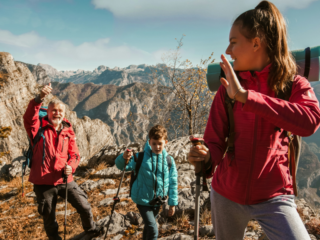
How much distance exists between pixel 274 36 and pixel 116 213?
5.05 meters

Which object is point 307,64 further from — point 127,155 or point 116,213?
point 116,213

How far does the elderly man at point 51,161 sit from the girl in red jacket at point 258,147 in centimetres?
324

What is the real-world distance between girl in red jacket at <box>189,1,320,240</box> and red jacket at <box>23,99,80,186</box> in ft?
10.7

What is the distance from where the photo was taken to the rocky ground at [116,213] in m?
4.50

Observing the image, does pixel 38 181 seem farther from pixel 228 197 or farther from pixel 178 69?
pixel 178 69

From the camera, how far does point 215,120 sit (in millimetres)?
1748

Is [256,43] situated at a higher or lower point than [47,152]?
higher

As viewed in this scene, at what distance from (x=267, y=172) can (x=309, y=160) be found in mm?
200670

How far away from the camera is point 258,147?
155 cm

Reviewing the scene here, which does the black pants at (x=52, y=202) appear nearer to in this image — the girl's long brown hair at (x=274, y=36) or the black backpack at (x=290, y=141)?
the black backpack at (x=290, y=141)

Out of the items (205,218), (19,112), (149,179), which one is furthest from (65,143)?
(19,112)

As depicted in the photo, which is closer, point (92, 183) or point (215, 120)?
point (215, 120)

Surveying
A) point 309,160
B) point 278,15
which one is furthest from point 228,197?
point 309,160

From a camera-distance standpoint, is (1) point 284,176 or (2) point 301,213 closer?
(1) point 284,176
